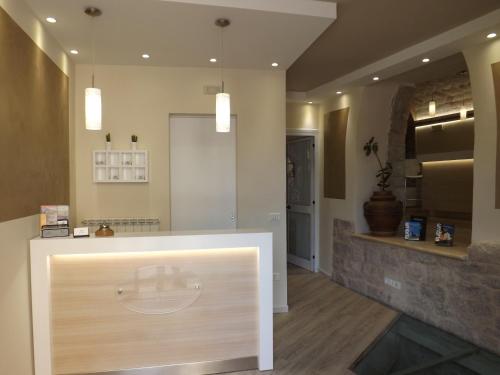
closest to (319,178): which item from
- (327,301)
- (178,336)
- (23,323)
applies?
(327,301)

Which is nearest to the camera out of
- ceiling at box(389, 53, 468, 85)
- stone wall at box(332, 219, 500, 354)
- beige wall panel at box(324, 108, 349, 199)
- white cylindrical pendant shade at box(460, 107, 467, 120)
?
stone wall at box(332, 219, 500, 354)

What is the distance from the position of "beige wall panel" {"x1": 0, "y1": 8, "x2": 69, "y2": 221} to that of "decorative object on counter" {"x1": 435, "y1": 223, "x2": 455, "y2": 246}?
407 centimetres

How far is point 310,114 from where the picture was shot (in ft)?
19.2

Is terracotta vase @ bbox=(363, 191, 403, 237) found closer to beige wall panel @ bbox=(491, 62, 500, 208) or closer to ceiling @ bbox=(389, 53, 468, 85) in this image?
beige wall panel @ bbox=(491, 62, 500, 208)

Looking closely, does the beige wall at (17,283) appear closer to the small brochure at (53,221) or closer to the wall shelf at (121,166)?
the small brochure at (53,221)

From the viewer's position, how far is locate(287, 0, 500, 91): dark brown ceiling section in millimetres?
2781

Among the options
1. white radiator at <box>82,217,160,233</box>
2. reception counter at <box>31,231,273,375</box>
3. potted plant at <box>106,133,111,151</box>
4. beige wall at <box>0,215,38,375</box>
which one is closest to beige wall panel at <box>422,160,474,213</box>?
reception counter at <box>31,231,273,375</box>

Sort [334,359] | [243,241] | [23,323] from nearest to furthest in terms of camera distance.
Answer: [23,323]
[243,241]
[334,359]

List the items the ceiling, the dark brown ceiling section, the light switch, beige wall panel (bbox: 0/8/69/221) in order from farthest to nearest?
the light switch → the ceiling → the dark brown ceiling section → beige wall panel (bbox: 0/8/69/221)

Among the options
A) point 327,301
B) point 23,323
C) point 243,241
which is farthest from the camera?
point 327,301

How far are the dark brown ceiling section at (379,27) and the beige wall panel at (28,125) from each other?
8.12 ft

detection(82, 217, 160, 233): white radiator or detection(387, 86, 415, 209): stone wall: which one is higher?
detection(387, 86, 415, 209): stone wall

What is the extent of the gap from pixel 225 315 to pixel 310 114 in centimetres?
404

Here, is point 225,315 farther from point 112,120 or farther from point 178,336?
point 112,120
